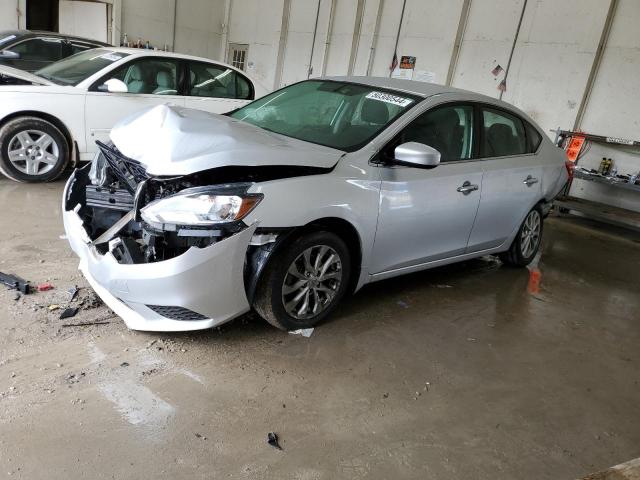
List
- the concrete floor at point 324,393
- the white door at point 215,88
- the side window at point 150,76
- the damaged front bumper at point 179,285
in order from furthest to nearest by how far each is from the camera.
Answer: the white door at point 215,88 < the side window at point 150,76 < the damaged front bumper at point 179,285 < the concrete floor at point 324,393

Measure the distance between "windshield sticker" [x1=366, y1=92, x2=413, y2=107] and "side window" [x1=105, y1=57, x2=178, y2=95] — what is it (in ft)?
10.5

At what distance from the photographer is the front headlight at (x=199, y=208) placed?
8.31ft

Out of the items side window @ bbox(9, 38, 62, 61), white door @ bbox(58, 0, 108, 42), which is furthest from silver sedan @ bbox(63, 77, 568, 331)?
white door @ bbox(58, 0, 108, 42)

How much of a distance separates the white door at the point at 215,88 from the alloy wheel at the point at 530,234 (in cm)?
369

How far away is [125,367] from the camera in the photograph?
8.52ft

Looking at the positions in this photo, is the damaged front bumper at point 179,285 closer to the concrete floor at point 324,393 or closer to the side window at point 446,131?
the concrete floor at point 324,393

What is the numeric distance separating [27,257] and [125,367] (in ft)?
5.17

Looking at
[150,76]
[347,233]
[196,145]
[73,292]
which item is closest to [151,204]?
[196,145]

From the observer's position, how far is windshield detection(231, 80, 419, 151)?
132 inches

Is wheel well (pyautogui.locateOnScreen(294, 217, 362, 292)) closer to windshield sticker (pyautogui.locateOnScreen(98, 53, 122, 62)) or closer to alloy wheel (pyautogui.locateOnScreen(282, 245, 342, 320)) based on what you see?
alloy wheel (pyautogui.locateOnScreen(282, 245, 342, 320))

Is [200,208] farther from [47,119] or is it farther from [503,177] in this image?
[47,119]

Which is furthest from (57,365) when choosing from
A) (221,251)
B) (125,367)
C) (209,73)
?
(209,73)

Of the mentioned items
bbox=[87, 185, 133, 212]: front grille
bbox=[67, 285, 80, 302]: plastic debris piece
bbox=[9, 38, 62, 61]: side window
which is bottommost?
bbox=[67, 285, 80, 302]: plastic debris piece

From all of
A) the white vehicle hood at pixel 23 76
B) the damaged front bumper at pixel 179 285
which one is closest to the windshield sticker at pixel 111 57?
the white vehicle hood at pixel 23 76
